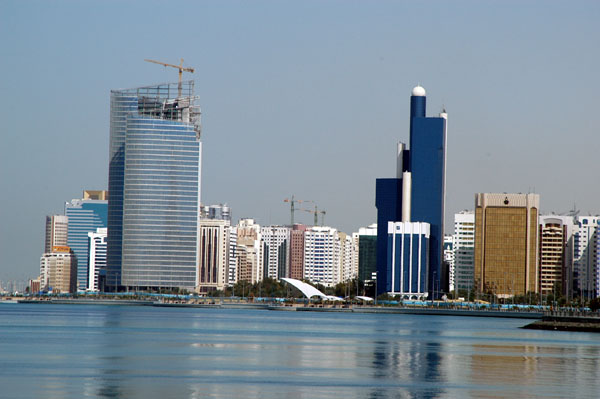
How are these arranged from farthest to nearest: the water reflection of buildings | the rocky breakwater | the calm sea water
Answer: the rocky breakwater
the water reflection of buildings
the calm sea water

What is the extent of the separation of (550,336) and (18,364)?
61772 millimetres

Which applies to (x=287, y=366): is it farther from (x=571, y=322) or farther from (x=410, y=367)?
(x=571, y=322)

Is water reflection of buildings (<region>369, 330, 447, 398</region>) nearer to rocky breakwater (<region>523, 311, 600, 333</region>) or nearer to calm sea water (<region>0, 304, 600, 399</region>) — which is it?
calm sea water (<region>0, 304, 600, 399</region>)

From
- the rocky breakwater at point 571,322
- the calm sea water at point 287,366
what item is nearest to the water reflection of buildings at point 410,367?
A: the calm sea water at point 287,366

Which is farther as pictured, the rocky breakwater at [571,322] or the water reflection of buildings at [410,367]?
the rocky breakwater at [571,322]

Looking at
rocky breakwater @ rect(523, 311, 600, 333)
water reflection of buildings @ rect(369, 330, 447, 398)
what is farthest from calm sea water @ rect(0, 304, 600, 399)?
rocky breakwater @ rect(523, 311, 600, 333)

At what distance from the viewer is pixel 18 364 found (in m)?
64.1

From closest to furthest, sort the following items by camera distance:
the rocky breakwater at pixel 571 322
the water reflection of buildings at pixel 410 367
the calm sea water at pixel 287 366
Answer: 1. the calm sea water at pixel 287 366
2. the water reflection of buildings at pixel 410 367
3. the rocky breakwater at pixel 571 322

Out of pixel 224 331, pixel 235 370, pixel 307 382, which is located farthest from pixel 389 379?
pixel 224 331

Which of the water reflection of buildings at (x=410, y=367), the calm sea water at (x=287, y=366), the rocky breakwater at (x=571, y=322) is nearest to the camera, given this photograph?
the calm sea water at (x=287, y=366)

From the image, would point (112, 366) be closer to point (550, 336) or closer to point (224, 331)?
point (224, 331)

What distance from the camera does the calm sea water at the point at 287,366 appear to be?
5331 centimetres

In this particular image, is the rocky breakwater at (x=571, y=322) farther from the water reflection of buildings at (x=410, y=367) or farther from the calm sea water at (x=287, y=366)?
the water reflection of buildings at (x=410, y=367)

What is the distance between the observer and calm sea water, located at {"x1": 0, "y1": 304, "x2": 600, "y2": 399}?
175 ft
